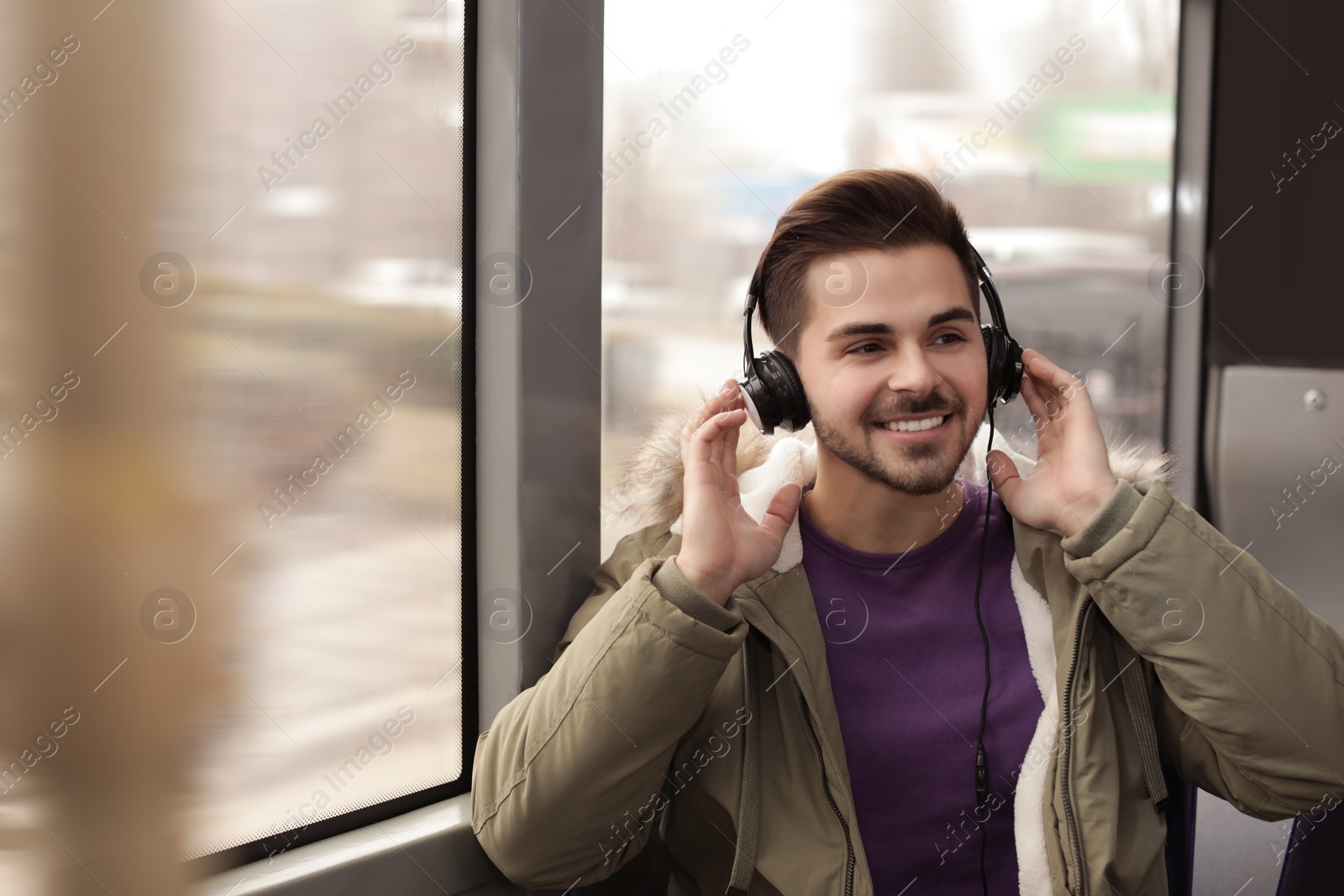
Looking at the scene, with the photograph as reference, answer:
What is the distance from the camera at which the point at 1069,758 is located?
127cm

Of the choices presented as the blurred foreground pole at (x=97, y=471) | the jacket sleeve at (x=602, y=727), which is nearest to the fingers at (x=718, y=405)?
the jacket sleeve at (x=602, y=727)

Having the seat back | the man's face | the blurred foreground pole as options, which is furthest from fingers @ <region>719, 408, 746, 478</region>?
the seat back

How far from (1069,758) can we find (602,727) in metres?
0.59

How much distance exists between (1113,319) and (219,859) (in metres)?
2.28

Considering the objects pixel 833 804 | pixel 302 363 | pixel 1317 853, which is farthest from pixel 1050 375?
pixel 302 363

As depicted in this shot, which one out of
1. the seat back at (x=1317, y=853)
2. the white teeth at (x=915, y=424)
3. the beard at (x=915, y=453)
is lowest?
the seat back at (x=1317, y=853)

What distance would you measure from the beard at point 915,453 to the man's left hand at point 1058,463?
121mm

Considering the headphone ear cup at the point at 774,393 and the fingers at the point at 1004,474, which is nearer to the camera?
the headphone ear cup at the point at 774,393

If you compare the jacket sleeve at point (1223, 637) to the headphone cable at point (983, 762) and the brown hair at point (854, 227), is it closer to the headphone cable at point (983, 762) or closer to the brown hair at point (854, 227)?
the headphone cable at point (983, 762)

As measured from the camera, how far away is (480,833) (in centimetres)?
125

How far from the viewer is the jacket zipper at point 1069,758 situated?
1235 mm

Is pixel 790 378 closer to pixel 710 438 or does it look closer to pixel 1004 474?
pixel 710 438

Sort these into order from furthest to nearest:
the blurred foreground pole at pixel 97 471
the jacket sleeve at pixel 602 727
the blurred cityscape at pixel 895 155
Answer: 1. the blurred cityscape at pixel 895 155
2. the jacket sleeve at pixel 602 727
3. the blurred foreground pole at pixel 97 471

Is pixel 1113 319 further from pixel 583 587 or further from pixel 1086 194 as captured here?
pixel 583 587
